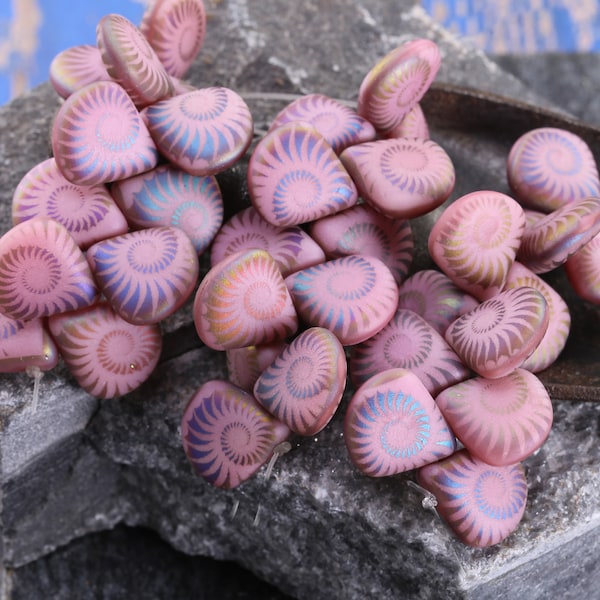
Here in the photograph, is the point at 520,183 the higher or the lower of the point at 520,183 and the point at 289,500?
the higher

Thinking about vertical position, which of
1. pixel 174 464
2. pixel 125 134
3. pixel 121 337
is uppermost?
pixel 125 134

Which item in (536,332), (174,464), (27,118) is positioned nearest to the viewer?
(536,332)

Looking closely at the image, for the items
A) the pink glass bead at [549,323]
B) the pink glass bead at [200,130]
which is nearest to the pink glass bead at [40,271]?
the pink glass bead at [200,130]

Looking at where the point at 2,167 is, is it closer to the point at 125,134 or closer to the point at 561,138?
the point at 125,134

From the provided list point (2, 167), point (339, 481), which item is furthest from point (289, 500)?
point (2, 167)

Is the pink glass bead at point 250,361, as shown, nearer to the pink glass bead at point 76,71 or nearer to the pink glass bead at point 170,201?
the pink glass bead at point 170,201

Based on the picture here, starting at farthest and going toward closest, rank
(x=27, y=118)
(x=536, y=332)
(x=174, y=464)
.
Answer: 1. (x=27, y=118)
2. (x=174, y=464)
3. (x=536, y=332)

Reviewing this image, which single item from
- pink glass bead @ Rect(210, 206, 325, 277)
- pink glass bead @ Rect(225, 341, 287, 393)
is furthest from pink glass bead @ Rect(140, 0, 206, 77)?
pink glass bead @ Rect(225, 341, 287, 393)
